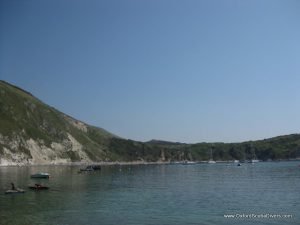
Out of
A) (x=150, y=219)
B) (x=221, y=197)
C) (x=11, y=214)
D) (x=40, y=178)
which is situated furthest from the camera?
(x=40, y=178)

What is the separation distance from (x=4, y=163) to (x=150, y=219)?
16513cm

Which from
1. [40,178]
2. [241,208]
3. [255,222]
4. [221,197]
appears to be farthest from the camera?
[40,178]

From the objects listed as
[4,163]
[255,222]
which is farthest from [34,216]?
[4,163]

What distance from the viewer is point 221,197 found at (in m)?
64.1

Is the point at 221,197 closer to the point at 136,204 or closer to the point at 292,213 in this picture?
the point at 136,204

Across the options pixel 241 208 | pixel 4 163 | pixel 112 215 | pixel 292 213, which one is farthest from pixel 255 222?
pixel 4 163

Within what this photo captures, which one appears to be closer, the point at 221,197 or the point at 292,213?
the point at 292,213

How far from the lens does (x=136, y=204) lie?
5562 centimetres

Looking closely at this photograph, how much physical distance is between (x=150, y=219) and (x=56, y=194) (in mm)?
27269

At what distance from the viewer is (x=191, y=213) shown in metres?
46.7

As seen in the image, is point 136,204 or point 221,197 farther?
point 221,197

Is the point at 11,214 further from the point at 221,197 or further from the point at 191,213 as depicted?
the point at 221,197

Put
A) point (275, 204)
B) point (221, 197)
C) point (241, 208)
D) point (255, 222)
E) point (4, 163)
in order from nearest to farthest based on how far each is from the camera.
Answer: point (255, 222)
point (241, 208)
point (275, 204)
point (221, 197)
point (4, 163)

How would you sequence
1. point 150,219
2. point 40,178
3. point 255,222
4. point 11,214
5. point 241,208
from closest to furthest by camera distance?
point 255,222 → point 150,219 → point 11,214 → point 241,208 → point 40,178
